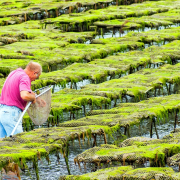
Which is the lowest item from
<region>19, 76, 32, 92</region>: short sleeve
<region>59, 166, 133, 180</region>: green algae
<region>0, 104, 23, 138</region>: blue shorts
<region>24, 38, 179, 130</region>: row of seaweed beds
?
<region>24, 38, 179, 130</region>: row of seaweed beds

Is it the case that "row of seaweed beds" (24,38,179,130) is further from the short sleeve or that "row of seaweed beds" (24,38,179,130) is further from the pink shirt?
the short sleeve

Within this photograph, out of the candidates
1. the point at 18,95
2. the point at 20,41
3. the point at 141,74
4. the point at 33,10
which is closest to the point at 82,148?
the point at 18,95

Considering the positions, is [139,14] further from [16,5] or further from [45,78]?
[45,78]

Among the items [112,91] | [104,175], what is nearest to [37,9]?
[112,91]

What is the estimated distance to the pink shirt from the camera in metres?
11.2

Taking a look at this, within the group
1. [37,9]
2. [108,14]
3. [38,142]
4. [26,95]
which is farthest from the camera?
[37,9]

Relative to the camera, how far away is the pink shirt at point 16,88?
11.2 meters

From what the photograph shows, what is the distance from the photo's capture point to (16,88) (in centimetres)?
1148

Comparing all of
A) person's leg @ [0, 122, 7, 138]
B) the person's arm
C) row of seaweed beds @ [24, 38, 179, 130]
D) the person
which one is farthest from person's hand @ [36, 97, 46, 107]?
row of seaweed beds @ [24, 38, 179, 130]

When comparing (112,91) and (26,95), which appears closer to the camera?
(26,95)

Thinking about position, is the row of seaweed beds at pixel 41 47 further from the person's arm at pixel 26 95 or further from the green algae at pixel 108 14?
the person's arm at pixel 26 95

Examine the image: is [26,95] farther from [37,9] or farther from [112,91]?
[37,9]

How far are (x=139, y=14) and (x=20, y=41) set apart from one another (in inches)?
621

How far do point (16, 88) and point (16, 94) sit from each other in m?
0.18
